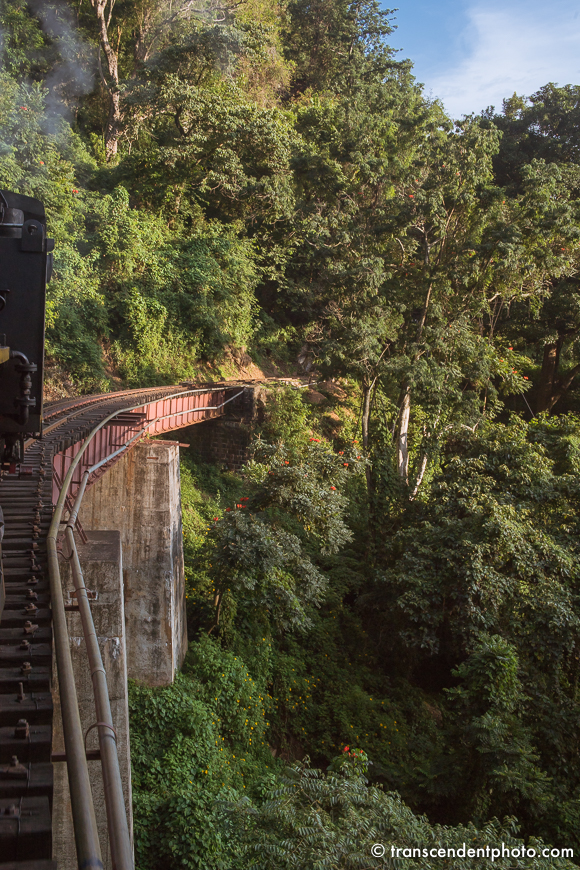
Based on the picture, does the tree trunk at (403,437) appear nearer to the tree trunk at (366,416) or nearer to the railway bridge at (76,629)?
the tree trunk at (366,416)

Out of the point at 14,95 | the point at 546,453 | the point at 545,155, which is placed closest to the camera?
the point at 546,453

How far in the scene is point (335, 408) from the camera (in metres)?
25.8

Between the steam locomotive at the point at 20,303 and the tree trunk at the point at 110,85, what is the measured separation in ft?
82.4

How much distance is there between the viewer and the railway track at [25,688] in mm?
1960

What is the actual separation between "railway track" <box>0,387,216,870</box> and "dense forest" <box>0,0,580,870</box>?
3241 millimetres

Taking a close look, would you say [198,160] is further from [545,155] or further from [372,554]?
[372,554]

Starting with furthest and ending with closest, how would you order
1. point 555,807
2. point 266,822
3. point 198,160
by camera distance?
point 198,160 → point 555,807 → point 266,822

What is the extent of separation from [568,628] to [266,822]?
7.11 m

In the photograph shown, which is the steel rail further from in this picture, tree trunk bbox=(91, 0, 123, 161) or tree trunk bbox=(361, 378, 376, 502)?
tree trunk bbox=(91, 0, 123, 161)

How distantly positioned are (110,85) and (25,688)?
29067mm

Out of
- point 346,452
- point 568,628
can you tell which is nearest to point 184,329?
point 346,452

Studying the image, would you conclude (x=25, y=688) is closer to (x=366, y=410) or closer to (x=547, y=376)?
(x=366, y=410)

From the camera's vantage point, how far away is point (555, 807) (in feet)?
30.3

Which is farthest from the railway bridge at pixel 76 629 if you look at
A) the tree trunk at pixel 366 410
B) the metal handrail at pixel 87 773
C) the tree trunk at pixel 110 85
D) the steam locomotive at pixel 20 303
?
the tree trunk at pixel 110 85
